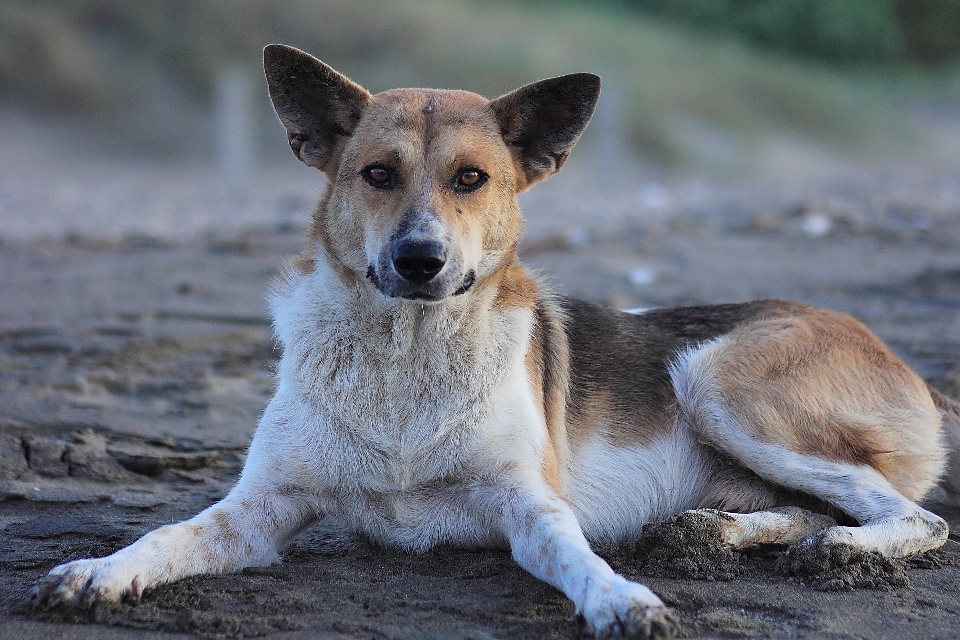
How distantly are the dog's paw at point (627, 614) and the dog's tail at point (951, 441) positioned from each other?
203cm

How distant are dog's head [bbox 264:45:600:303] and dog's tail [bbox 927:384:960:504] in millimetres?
1944

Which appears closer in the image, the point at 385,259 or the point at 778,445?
the point at 385,259

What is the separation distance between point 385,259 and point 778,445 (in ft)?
5.50

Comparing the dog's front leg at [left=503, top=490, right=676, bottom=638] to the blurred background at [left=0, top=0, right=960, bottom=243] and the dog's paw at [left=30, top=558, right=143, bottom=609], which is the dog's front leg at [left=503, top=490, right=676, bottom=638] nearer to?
the dog's paw at [left=30, top=558, right=143, bottom=609]

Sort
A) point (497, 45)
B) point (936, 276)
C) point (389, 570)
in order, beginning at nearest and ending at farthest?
1. point (389, 570)
2. point (936, 276)
3. point (497, 45)

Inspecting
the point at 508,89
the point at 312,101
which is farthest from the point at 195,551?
the point at 508,89

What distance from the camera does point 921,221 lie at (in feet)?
35.1

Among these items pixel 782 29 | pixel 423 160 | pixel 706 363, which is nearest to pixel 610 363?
pixel 706 363

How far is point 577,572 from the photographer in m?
3.06

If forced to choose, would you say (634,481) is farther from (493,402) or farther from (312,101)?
(312,101)

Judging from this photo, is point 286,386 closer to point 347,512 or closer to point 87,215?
point 347,512

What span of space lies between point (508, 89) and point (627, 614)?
20.5 m

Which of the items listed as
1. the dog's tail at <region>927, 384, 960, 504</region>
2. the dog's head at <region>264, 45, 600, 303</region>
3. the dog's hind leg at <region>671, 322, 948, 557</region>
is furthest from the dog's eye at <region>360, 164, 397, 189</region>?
the dog's tail at <region>927, 384, 960, 504</region>

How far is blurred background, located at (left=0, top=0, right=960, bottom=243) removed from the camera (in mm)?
12656
